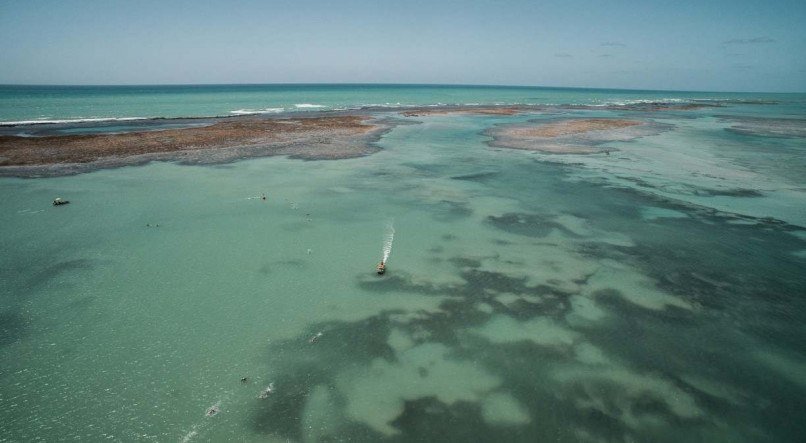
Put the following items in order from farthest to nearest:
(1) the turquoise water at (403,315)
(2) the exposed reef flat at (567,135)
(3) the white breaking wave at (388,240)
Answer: (2) the exposed reef flat at (567,135) → (3) the white breaking wave at (388,240) → (1) the turquoise water at (403,315)

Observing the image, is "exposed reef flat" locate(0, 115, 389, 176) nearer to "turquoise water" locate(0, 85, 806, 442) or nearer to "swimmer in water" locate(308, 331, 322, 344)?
"turquoise water" locate(0, 85, 806, 442)

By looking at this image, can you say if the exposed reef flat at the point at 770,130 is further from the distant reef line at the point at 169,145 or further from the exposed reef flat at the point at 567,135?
the distant reef line at the point at 169,145

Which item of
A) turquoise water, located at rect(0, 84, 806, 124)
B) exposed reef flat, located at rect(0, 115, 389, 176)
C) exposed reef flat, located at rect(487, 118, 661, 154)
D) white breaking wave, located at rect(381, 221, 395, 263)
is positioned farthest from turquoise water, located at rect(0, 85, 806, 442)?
turquoise water, located at rect(0, 84, 806, 124)

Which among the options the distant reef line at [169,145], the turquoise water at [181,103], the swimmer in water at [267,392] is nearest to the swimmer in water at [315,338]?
the swimmer in water at [267,392]

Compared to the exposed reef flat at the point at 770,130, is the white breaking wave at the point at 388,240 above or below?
below

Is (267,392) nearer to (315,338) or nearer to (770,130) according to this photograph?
(315,338)

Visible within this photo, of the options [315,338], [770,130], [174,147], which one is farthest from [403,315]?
[770,130]
